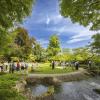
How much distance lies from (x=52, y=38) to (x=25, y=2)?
72.1 m

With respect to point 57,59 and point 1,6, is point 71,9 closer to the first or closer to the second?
point 1,6

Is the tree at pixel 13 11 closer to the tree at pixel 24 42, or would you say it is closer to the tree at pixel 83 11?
the tree at pixel 83 11

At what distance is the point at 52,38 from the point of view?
86.6 m

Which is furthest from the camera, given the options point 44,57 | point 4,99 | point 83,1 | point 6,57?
point 44,57

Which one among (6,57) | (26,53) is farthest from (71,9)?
(26,53)

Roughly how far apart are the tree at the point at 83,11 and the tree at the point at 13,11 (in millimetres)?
2717

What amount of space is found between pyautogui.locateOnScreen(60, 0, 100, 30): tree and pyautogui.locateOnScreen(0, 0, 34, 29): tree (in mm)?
2717

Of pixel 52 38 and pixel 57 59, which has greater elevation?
pixel 52 38

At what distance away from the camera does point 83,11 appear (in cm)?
1217

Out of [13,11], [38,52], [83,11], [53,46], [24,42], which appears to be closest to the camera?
[83,11]

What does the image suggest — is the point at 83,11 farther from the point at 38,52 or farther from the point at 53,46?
the point at 38,52

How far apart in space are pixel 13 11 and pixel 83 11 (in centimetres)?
456

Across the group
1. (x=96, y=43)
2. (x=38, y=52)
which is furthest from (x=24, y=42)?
(x=96, y=43)

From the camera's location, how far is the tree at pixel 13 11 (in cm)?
1313
